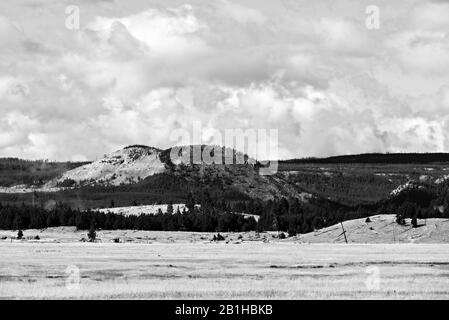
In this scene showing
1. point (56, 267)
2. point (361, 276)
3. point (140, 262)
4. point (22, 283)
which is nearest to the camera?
point (22, 283)

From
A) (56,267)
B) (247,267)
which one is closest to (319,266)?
(247,267)

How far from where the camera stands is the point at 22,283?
68.2 metres

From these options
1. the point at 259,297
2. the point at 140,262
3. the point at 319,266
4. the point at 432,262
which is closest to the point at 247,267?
Result: the point at 319,266

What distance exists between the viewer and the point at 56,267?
288 ft

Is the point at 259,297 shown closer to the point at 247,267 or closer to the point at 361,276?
the point at 361,276

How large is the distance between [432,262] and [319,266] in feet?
55.2
